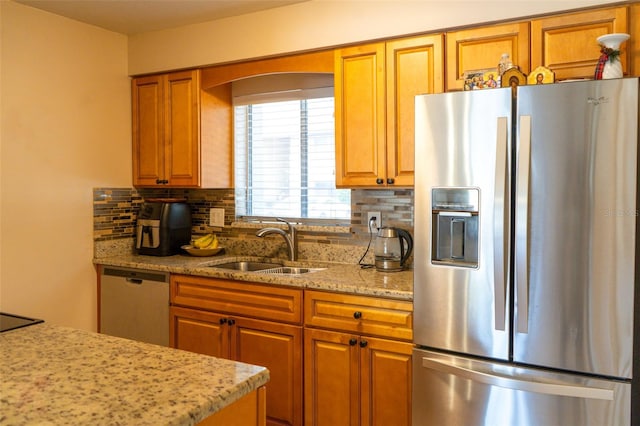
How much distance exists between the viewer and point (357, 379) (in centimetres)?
241

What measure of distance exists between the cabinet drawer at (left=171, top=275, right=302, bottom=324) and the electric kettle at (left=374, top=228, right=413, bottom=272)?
50 centimetres

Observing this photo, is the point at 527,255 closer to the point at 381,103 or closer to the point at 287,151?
the point at 381,103

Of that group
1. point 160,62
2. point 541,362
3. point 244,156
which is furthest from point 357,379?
point 160,62

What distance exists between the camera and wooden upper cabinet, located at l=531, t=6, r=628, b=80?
218cm

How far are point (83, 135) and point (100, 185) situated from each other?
35 centimetres

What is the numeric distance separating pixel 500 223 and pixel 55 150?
267 cm

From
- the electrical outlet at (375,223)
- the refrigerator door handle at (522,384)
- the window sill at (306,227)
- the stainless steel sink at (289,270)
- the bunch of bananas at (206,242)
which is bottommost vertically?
the refrigerator door handle at (522,384)

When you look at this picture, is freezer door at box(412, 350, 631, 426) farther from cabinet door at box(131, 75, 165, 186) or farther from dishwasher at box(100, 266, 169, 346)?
cabinet door at box(131, 75, 165, 186)

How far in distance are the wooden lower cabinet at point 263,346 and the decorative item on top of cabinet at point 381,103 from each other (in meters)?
0.88

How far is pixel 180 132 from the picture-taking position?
3477 mm

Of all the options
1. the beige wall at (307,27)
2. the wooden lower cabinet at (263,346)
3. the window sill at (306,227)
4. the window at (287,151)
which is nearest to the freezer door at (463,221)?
the beige wall at (307,27)

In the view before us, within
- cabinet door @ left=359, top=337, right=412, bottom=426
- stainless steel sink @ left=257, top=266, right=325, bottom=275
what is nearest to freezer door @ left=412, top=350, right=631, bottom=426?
cabinet door @ left=359, top=337, right=412, bottom=426

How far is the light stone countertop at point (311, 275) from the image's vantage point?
7.80 ft

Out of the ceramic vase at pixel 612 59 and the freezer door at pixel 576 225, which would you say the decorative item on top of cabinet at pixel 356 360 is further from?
the ceramic vase at pixel 612 59
